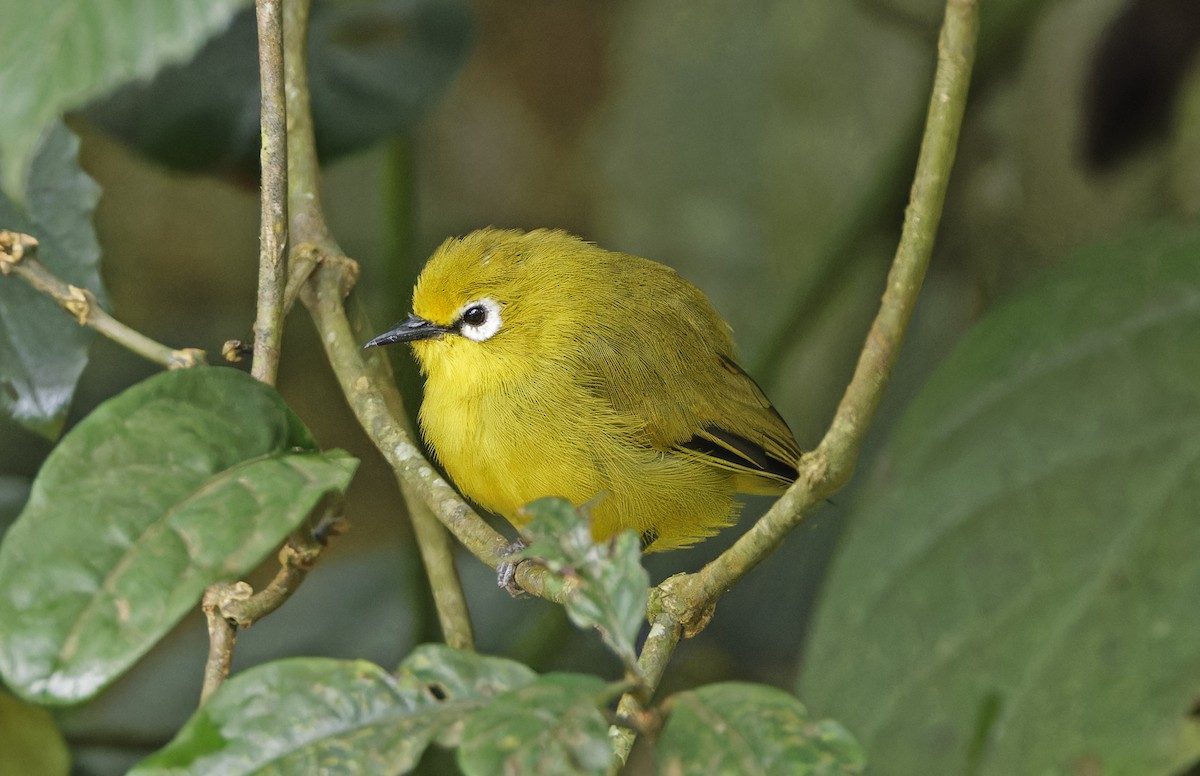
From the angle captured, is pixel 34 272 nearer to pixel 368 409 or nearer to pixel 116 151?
pixel 368 409

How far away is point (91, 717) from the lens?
2990 mm

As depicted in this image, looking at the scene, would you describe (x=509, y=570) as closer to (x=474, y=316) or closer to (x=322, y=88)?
(x=474, y=316)

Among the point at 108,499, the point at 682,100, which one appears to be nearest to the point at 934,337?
the point at 682,100

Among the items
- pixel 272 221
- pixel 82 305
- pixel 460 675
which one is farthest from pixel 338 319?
pixel 460 675

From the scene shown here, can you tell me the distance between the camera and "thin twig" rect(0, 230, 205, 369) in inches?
58.7

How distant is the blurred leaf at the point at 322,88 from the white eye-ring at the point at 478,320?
1.70 feet

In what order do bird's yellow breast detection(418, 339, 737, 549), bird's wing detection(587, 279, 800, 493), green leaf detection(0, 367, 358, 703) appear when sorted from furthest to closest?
bird's wing detection(587, 279, 800, 493) → bird's yellow breast detection(418, 339, 737, 549) → green leaf detection(0, 367, 358, 703)

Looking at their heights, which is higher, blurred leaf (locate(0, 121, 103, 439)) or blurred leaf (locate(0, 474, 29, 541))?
blurred leaf (locate(0, 121, 103, 439))

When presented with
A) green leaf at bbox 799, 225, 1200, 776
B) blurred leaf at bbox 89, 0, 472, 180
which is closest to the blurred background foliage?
blurred leaf at bbox 89, 0, 472, 180

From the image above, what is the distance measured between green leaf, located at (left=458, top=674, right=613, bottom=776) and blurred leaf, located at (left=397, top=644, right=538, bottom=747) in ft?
0.29

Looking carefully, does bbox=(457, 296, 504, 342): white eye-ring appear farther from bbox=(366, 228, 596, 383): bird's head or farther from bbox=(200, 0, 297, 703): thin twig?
bbox=(200, 0, 297, 703): thin twig

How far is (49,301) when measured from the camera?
5.99 ft

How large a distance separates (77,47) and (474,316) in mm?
1196

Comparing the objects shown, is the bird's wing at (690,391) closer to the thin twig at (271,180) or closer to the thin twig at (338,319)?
the thin twig at (338,319)
